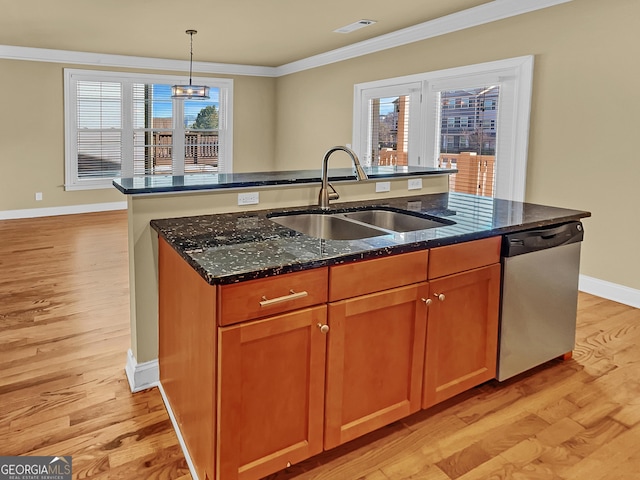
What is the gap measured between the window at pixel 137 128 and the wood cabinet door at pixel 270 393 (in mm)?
6998

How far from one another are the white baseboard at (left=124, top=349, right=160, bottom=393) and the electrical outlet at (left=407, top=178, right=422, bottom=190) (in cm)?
183

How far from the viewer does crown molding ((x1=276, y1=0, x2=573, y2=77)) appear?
14.3ft

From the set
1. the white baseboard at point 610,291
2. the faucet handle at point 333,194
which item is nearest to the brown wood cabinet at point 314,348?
the faucet handle at point 333,194

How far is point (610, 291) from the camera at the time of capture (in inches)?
154

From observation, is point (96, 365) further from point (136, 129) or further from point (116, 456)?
point (136, 129)

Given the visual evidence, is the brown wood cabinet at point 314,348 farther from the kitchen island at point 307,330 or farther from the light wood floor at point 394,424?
the light wood floor at point 394,424

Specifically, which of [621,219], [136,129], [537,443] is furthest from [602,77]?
[136,129]

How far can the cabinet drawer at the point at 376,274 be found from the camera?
1.72m

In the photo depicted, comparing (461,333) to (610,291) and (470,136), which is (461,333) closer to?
(610,291)

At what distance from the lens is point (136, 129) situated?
26.3 ft

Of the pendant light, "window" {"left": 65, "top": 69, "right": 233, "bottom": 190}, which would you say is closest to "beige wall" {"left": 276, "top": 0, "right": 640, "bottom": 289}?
the pendant light

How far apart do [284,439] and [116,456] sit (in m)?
0.71

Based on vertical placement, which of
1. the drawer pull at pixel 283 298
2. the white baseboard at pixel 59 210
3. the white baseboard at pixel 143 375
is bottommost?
the white baseboard at pixel 143 375

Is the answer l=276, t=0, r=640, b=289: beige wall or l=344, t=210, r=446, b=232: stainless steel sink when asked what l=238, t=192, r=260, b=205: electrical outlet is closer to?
l=344, t=210, r=446, b=232: stainless steel sink
